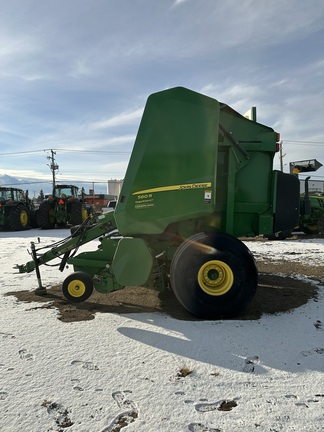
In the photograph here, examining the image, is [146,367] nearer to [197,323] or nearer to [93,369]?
[93,369]

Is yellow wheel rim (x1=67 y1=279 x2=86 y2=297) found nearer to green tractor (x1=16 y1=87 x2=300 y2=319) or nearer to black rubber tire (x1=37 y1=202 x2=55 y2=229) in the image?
green tractor (x1=16 y1=87 x2=300 y2=319)

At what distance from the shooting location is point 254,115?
4121mm

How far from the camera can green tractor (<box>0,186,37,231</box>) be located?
15312 mm

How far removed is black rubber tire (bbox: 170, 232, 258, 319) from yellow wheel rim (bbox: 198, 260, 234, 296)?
10mm

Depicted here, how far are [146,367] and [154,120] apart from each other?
243 centimetres

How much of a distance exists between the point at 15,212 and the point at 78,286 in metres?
13.2

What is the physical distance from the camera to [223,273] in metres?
3.35

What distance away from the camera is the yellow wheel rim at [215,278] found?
10.9 feet

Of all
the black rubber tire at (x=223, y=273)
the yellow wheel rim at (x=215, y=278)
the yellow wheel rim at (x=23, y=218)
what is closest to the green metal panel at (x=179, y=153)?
the black rubber tire at (x=223, y=273)

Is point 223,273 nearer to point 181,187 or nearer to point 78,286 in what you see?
point 181,187

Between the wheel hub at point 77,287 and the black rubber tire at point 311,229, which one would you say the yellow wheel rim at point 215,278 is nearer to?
the wheel hub at point 77,287

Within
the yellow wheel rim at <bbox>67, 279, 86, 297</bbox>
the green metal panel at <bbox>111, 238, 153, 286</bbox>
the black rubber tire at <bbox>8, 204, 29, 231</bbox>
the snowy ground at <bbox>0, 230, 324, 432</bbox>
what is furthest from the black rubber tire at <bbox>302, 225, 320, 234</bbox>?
the black rubber tire at <bbox>8, 204, 29, 231</bbox>

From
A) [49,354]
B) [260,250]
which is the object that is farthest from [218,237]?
[260,250]

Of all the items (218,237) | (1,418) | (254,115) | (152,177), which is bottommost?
(1,418)
